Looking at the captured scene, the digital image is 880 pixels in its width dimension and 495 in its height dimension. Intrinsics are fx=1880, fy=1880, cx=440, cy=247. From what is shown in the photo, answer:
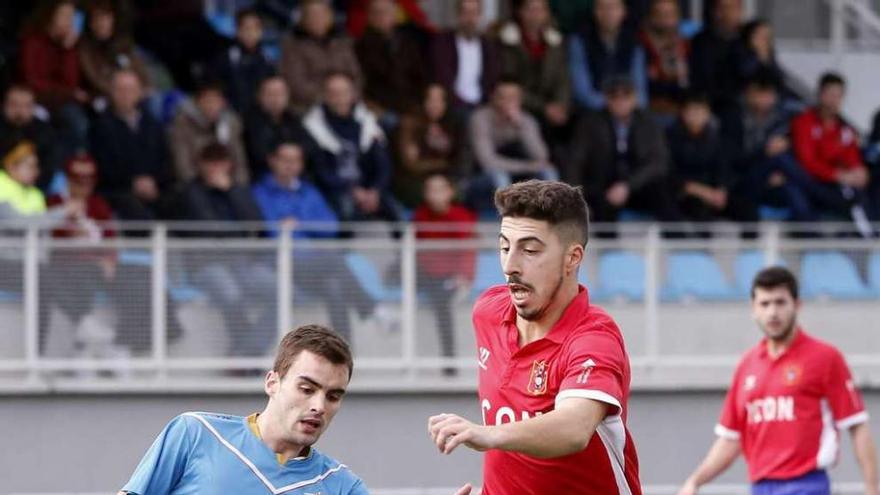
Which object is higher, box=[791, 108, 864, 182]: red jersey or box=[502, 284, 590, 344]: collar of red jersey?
box=[791, 108, 864, 182]: red jersey

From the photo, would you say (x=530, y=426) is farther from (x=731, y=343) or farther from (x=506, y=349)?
(x=731, y=343)

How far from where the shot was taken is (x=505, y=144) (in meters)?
13.8

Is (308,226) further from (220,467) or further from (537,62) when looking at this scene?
(220,467)

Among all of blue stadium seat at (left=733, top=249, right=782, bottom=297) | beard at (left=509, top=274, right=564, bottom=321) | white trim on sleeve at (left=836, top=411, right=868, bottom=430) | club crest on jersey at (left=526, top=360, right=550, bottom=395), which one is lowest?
white trim on sleeve at (left=836, top=411, right=868, bottom=430)

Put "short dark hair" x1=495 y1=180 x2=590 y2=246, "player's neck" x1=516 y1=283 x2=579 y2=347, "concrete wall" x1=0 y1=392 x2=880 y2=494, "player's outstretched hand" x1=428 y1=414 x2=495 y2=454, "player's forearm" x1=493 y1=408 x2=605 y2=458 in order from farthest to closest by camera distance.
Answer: "concrete wall" x1=0 y1=392 x2=880 y2=494 < "player's neck" x1=516 y1=283 x2=579 y2=347 < "short dark hair" x1=495 y1=180 x2=590 y2=246 < "player's forearm" x1=493 y1=408 x2=605 y2=458 < "player's outstretched hand" x1=428 y1=414 x2=495 y2=454

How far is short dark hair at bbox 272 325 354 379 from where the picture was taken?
5.25 meters

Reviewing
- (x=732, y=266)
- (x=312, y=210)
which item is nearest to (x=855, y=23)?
(x=732, y=266)

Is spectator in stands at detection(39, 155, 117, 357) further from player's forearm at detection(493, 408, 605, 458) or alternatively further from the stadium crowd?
player's forearm at detection(493, 408, 605, 458)

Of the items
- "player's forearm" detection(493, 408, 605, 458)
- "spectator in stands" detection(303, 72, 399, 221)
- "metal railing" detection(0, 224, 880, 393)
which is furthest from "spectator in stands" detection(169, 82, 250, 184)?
"player's forearm" detection(493, 408, 605, 458)

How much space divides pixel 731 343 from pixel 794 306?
10.6 feet

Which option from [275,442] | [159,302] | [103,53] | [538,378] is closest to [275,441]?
[275,442]

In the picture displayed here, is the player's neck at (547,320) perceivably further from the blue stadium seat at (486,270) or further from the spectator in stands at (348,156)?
the spectator in stands at (348,156)

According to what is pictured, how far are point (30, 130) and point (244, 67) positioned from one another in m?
1.97

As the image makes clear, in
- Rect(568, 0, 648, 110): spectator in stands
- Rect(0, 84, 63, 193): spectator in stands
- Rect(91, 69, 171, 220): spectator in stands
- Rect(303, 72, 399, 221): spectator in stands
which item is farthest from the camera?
Rect(568, 0, 648, 110): spectator in stands
